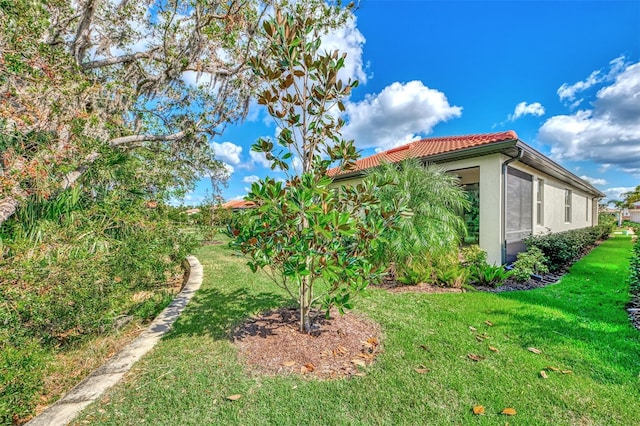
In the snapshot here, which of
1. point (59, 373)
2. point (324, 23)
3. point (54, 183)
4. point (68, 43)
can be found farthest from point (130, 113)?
point (59, 373)

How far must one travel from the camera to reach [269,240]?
8.96 feet

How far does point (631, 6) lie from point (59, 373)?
41.8ft

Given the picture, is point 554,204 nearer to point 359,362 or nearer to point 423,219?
point 423,219

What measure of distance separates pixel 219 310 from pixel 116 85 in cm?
541

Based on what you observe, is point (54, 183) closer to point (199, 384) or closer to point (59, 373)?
point (59, 373)

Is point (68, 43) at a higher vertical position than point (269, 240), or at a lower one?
higher

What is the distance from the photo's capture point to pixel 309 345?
9.77 feet

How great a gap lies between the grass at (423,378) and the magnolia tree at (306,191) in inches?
29.5

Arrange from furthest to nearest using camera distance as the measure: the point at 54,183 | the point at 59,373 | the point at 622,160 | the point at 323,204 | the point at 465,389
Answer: the point at 622,160
the point at 54,183
the point at 59,373
the point at 323,204
the point at 465,389

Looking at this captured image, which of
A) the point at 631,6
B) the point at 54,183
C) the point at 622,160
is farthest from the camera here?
the point at 622,160

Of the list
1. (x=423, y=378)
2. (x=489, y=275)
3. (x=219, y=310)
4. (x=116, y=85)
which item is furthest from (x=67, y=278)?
(x=489, y=275)

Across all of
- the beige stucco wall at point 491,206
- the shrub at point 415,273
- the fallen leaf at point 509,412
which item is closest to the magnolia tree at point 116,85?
the fallen leaf at point 509,412

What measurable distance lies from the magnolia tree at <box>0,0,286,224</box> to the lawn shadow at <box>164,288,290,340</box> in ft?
8.92

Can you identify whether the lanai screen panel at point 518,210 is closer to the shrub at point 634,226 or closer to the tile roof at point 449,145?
the tile roof at point 449,145
